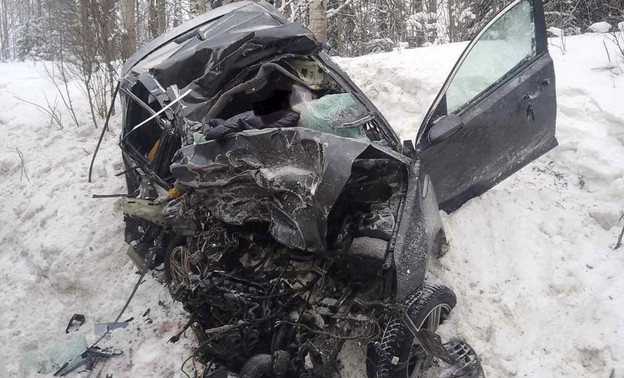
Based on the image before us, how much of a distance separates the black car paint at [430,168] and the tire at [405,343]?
0.80 ft

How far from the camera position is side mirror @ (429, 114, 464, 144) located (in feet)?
10.7

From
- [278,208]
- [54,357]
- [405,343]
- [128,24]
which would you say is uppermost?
[128,24]

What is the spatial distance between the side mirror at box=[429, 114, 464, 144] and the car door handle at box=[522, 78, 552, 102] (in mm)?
893

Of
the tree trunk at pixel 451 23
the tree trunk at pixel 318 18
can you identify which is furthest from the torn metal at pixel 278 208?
the tree trunk at pixel 451 23

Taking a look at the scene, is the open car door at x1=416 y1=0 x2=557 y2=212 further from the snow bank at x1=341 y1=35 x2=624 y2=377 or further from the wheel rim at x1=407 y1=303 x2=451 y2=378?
the wheel rim at x1=407 y1=303 x2=451 y2=378

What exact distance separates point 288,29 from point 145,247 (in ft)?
7.15

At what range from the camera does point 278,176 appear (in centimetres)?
279

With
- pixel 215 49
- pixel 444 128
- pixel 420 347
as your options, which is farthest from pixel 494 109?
pixel 215 49

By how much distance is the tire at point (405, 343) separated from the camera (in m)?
2.83

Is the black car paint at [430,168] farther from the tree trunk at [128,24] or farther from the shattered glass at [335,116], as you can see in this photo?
the tree trunk at [128,24]

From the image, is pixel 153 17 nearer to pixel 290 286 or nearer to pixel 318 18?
pixel 318 18

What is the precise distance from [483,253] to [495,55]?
1543 millimetres

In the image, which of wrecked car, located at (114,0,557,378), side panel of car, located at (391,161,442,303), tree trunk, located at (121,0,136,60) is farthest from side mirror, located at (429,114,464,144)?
tree trunk, located at (121,0,136,60)

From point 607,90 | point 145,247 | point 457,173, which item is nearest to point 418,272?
point 457,173
